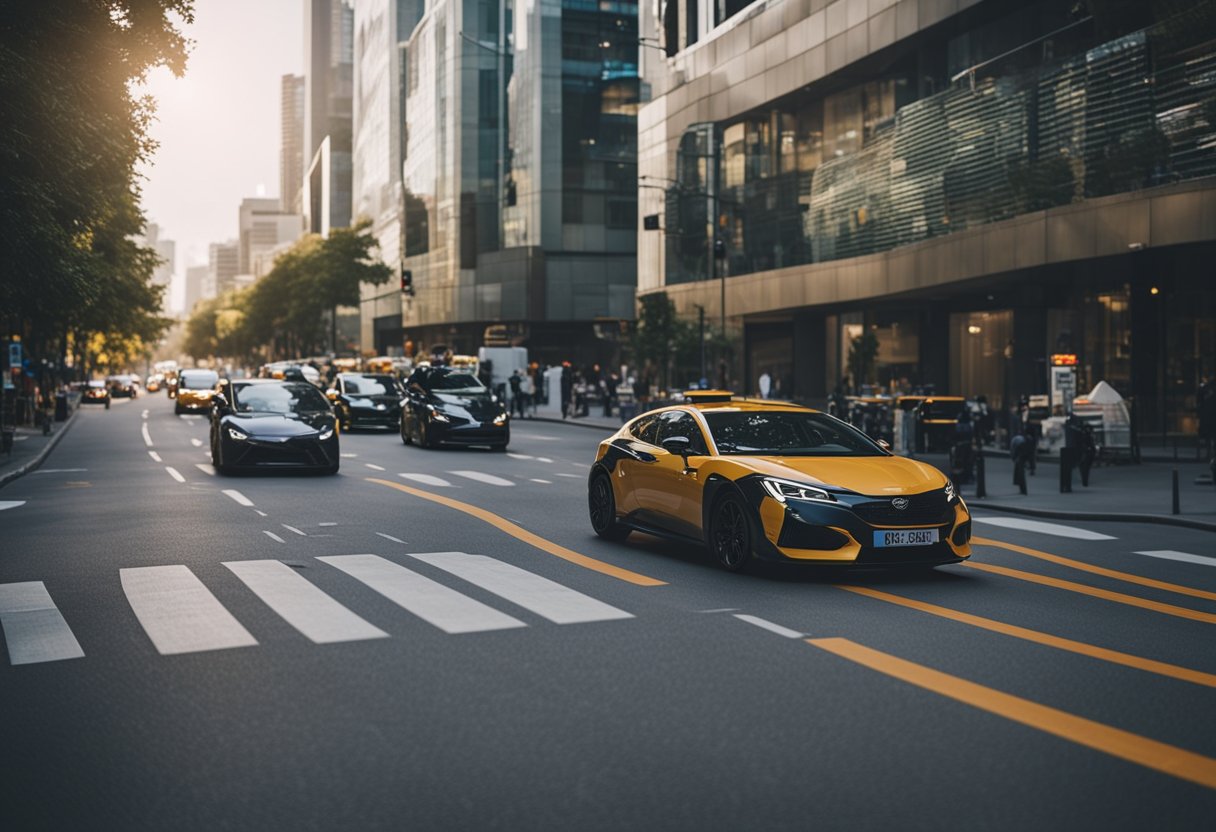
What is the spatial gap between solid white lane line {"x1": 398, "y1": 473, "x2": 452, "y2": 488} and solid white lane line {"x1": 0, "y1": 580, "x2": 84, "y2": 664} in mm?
10194

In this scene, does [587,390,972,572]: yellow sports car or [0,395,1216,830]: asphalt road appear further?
[587,390,972,572]: yellow sports car

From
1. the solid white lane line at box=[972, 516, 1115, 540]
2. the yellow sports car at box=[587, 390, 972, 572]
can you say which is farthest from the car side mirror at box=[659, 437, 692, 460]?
the solid white lane line at box=[972, 516, 1115, 540]

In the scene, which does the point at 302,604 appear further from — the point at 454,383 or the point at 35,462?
the point at 454,383

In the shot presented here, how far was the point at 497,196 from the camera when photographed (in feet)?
307

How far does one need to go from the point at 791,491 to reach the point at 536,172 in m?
78.8

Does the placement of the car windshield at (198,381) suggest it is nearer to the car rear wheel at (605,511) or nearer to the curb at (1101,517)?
the curb at (1101,517)

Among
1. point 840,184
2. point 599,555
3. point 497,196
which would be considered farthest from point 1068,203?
point 497,196

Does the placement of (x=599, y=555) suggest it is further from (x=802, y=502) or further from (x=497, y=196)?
(x=497, y=196)

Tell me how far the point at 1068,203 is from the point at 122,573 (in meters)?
28.0

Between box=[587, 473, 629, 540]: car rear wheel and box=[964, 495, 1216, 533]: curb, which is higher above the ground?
box=[587, 473, 629, 540]: car rear wheel

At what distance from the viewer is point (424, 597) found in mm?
10008

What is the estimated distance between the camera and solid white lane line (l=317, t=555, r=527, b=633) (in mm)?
8930

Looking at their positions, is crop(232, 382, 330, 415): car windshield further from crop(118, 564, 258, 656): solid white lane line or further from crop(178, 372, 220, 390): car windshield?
crop(178, 372, 220, 390): car windshield

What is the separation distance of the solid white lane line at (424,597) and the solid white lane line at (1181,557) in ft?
23.8
